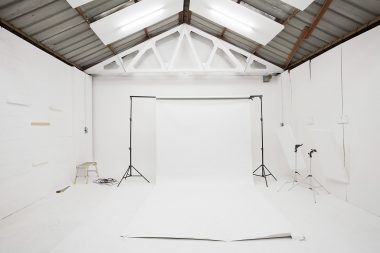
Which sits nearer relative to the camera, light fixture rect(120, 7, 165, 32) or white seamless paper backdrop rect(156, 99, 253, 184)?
light fixture rect(120, 7, 165, 32)

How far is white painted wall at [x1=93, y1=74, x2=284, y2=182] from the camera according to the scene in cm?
552

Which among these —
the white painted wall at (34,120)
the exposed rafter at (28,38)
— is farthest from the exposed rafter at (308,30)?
the white painted wall at (34,120)

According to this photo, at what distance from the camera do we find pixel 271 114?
561 cm

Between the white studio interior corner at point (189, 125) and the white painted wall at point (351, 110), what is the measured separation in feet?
0.07

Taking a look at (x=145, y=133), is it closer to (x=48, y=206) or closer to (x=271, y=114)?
(x=48, y=206)

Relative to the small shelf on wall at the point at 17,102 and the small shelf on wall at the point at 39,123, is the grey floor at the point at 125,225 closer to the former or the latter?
the small shelf on wall at the point at 39,123

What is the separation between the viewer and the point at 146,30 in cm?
473

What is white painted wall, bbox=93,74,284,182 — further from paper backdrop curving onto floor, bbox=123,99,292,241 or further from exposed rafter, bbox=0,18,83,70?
exposed rafter, bbox=0,18,83,70

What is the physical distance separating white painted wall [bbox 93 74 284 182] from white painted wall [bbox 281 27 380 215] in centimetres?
141

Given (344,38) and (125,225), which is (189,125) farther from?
(344,38)

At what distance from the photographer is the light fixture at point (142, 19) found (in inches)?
154

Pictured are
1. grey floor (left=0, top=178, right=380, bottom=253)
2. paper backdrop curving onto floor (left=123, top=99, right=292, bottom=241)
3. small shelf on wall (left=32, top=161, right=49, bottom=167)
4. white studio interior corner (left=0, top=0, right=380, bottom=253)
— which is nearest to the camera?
grey floor (left=0, top=178, right=380, bottom=253)

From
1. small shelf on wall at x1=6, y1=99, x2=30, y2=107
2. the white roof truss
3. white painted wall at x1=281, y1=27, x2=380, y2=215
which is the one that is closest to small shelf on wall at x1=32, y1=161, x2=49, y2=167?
small shelf on wall at x1=6, y1=99, x2=30, y2=107

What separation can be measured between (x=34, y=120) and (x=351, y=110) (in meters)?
5.27
